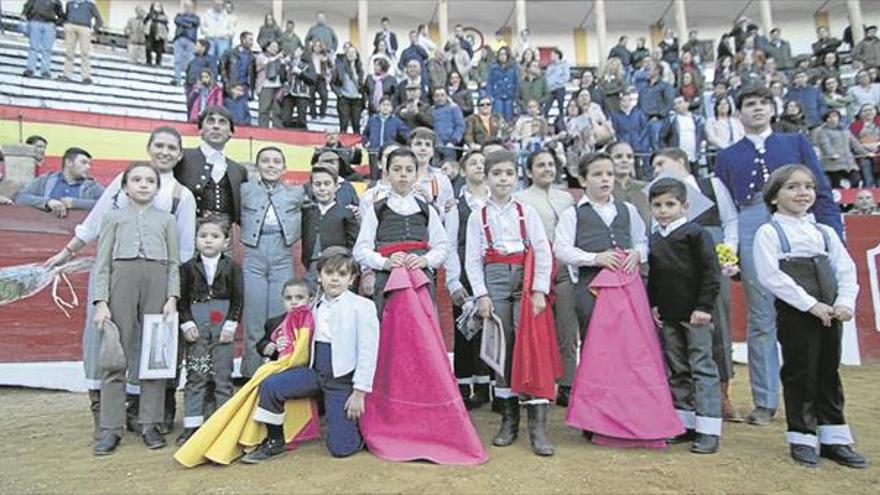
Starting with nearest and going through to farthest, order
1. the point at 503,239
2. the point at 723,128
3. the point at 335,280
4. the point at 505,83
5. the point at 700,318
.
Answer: the point at 700,318 < the point at 335,280 < the point at 503,239 < the point at 723,128 < the point at 505,83

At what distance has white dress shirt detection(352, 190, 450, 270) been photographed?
13.1 feet

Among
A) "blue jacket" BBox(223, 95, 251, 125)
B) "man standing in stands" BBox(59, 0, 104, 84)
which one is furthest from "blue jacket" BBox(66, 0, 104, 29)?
"blue jacket" BBox(223, 95, 251, 125)

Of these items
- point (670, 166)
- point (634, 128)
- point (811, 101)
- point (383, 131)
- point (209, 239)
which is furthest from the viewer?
point (811, 101)

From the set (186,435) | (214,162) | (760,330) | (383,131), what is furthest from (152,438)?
(383,131)

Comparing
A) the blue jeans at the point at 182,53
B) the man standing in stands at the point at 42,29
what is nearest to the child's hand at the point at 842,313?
the blue jeans at the point at 182,53

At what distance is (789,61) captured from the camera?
592 inches

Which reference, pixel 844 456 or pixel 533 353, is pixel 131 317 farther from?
pixel 844 456

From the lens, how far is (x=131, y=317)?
3797mm

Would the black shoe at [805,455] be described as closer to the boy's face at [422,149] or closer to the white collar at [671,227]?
the white collar at [671,227]

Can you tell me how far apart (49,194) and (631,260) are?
4838mm

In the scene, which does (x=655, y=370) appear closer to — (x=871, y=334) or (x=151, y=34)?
(x=871, y=334)

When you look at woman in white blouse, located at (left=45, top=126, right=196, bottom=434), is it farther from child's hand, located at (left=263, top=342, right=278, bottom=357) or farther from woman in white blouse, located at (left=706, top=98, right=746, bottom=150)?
woman in white blouse, located at (left=706, top=98, right=746, bottom=150)

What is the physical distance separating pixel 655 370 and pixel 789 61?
1400 centimetres

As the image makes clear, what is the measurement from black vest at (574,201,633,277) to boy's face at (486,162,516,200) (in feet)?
1.50
